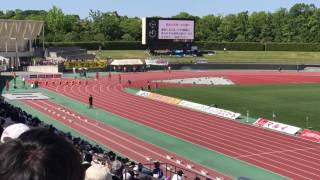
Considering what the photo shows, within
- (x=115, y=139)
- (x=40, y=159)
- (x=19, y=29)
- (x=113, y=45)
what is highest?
(x=40, y=159)

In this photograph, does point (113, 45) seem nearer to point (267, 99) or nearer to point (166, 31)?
point (166, 31)

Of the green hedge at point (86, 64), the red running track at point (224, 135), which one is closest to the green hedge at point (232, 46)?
the green hedge at point (86, 64)

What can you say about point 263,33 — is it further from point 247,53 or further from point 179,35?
point 179,35

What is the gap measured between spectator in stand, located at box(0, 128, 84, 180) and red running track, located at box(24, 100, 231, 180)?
1685 centimetres

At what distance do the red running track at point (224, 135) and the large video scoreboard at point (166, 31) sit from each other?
33.0 m

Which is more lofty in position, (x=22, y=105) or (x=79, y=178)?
(x=79, y=178)

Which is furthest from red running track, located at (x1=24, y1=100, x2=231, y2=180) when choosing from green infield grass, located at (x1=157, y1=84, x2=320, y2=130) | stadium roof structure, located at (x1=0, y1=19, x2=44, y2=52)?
stadium roof structure, located at (x1=0, y1=19, x2=44, y2=52)

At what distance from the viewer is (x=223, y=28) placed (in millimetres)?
120500

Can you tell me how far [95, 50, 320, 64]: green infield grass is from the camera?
91.8 meters

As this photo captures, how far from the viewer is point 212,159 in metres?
22.8

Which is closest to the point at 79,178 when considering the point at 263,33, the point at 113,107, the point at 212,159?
the point at 212,159

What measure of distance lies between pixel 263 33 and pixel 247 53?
1797cm

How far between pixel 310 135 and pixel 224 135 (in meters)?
4.10

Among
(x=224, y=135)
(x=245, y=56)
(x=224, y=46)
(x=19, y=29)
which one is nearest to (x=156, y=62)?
(x=245, y=56)
